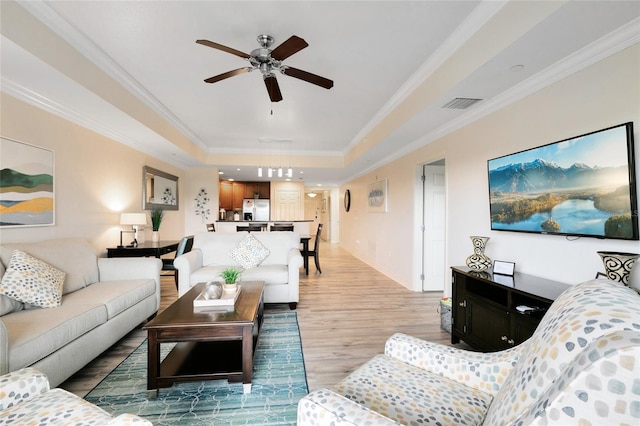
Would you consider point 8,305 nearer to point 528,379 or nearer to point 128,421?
point 128,421

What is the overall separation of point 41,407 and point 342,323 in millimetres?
2550

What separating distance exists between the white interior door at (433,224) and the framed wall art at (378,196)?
123 centimetres

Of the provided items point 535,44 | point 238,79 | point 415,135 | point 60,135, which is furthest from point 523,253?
point 60,135

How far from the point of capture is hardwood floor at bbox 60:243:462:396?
2.27 meters

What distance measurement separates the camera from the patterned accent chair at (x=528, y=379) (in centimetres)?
53

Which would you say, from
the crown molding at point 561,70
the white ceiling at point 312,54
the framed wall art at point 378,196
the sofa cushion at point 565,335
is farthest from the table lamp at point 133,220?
the sofa cushion at point 565,335

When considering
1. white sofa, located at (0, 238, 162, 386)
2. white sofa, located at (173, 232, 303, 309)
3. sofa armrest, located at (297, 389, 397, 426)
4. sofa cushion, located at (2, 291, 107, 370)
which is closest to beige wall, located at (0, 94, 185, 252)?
A: white sofa, located at (0, 238, 162, 386)

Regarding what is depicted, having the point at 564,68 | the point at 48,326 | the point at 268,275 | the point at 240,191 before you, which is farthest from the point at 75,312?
the point at 240,191

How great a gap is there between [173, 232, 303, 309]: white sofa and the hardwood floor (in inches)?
11.6

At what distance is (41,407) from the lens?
113cm

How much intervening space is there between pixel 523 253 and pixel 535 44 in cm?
162

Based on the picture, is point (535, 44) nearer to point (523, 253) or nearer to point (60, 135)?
point (523, 253)

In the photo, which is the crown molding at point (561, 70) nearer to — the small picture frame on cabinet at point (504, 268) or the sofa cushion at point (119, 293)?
the small picture frame on cabinet at point (504, 268)

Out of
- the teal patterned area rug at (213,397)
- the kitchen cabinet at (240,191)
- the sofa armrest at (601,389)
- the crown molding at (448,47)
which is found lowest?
the teal patterned area rug at (213,397)
